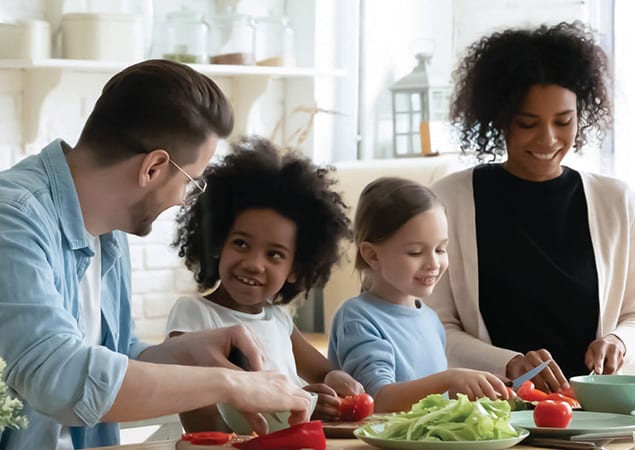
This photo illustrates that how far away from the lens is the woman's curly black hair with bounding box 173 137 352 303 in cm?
237

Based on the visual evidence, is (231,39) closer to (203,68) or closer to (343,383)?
(203,68)

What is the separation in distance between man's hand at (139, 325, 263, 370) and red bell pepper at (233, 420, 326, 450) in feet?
0.87

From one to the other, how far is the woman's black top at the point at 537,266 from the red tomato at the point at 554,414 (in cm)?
88

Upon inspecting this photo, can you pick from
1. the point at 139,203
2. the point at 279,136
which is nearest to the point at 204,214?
the point at 139,203

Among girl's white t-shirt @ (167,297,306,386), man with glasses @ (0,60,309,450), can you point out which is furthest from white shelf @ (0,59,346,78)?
man with glasses @ (0,60,309,450)

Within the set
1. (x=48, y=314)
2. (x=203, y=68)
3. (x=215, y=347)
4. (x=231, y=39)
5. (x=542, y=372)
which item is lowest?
(x=542, y=372)

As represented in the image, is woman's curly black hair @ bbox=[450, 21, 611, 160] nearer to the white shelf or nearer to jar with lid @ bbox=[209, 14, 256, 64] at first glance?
the white shelf

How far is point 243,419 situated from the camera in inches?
66.8

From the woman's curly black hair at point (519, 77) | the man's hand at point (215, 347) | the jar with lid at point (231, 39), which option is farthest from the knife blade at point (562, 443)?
the jar with lid at point (231, 39)

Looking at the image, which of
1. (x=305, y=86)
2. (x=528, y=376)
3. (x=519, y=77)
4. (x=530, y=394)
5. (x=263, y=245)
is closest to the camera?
(x=530, y=394)

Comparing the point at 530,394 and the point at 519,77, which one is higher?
the point at 519,77

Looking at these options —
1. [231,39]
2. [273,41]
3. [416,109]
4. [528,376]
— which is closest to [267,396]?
[528,376]

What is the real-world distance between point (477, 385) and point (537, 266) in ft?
2.50

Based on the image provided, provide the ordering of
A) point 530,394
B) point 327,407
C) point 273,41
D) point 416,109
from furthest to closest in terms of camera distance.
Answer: point 416,109, point 273,41, point 530,394, point 327,407
